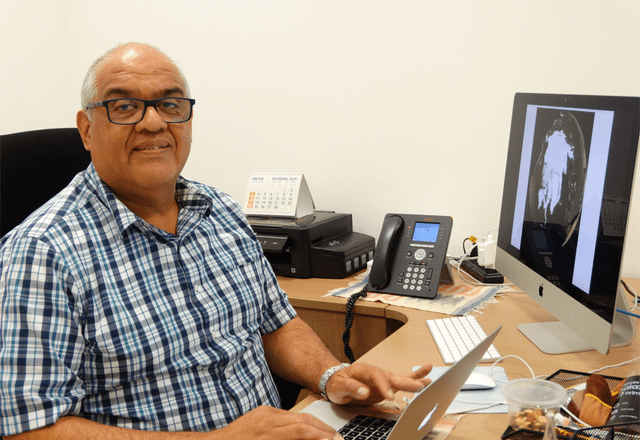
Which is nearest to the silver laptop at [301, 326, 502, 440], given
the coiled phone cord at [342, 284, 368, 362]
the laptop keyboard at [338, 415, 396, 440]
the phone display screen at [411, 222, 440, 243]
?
→ the laptop keyboard at [338, 415, 396, 440]

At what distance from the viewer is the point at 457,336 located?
1.38m

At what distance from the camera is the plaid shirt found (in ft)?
3.17

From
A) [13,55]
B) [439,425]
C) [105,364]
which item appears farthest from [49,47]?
[439,425]

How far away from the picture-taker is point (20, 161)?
4.75 feet

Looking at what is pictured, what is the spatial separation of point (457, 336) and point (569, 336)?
251 millimetres

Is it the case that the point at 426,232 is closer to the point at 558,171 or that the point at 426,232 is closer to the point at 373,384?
the point at 558,171

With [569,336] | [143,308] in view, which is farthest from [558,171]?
[143,308]

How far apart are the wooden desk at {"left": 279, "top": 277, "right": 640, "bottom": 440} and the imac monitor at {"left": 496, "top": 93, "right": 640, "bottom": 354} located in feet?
0.16

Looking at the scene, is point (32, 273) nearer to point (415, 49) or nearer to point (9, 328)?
point (9, 328)

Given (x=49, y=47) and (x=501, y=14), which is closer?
(x=501, y=14)

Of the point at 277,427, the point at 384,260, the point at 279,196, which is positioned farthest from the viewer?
the point at 279,196

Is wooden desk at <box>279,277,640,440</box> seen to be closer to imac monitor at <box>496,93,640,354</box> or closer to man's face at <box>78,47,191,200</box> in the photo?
imac monitor at <box>496,93,640,354</box>

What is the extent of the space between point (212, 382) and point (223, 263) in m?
0.27

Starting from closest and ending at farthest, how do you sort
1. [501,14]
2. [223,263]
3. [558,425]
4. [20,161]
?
1. [558,425]
2. [223,263]
3. [20,161]
4. [501,14]
